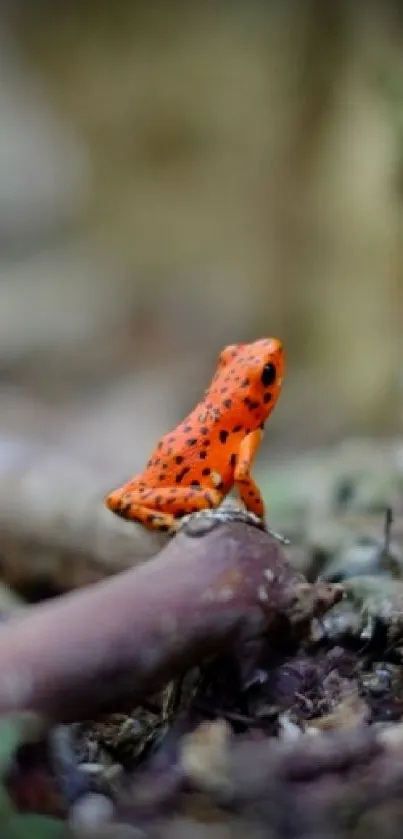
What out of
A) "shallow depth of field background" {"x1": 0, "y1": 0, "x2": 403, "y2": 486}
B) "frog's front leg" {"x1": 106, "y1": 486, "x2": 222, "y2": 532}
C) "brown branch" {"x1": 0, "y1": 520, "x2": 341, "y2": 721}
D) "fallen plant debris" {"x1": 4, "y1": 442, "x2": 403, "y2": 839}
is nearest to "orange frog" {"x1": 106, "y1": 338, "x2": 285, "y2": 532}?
"frog's front leg" {"x1": 106, "y1": 486, "x2": 222, "y2": 532}

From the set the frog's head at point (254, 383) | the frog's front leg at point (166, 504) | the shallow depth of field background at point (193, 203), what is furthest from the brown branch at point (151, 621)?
the shallow depth of field background at point (193, 203)

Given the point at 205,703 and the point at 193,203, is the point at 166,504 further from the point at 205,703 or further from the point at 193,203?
the point at 193,203

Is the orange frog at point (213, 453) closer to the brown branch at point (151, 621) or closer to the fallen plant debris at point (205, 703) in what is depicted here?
the fallen plant debris at point (205, 703)

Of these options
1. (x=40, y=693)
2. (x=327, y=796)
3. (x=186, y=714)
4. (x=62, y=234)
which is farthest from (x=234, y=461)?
(x=62, y=234)

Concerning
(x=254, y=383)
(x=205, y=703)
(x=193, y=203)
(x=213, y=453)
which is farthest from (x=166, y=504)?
(x=193, y=203)

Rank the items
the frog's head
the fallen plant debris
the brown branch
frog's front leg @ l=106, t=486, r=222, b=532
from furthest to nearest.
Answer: the frog's head < frog's front leg @ l=106, t=486, r=222, b=532 < the brown branch < the fallen plant debris

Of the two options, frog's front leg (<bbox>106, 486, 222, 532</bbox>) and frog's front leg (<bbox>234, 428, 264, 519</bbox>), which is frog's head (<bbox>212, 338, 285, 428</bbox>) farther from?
frog's front leg (<bbox>106, 486, 222, 532</bbox>)

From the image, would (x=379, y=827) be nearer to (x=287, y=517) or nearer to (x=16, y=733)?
(x=16, y=733)
